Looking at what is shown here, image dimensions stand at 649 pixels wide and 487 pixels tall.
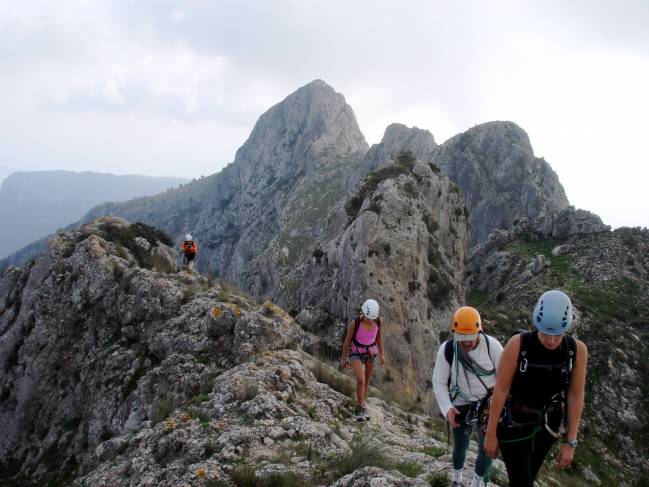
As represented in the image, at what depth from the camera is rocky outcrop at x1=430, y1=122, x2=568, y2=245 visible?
62250 millimetres

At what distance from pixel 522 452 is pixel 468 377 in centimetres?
123

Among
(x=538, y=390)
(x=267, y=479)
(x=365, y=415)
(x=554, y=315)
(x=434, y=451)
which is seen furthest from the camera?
(x=365, y=415)

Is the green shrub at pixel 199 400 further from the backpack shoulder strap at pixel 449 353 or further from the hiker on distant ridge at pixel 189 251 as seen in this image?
the hiker on distant ridge at pixel 189 251

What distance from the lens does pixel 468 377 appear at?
5676 mm

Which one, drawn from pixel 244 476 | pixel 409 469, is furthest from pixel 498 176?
pixel 244 476

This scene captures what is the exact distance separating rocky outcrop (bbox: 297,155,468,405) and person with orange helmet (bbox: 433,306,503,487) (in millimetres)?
12813

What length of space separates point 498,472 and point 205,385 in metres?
6.54

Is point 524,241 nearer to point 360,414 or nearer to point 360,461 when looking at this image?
point 360,414

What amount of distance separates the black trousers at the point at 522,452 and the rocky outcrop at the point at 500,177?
5910 cm

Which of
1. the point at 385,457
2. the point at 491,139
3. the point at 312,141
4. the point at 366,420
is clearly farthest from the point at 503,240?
the point at 312,141

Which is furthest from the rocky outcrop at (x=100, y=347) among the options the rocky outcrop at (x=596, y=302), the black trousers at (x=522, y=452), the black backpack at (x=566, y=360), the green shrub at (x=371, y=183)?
the rocky outcrop at (x=596, y=302)

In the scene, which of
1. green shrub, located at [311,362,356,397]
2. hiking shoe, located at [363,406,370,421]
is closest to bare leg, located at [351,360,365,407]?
hiking shoe, located at [363,406,370,421]

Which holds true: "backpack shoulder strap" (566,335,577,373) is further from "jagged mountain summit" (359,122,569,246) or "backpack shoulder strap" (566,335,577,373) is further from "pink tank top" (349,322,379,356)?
"jagged mountain summit" (359,122,569,246)

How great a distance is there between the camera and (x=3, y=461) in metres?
12.4
